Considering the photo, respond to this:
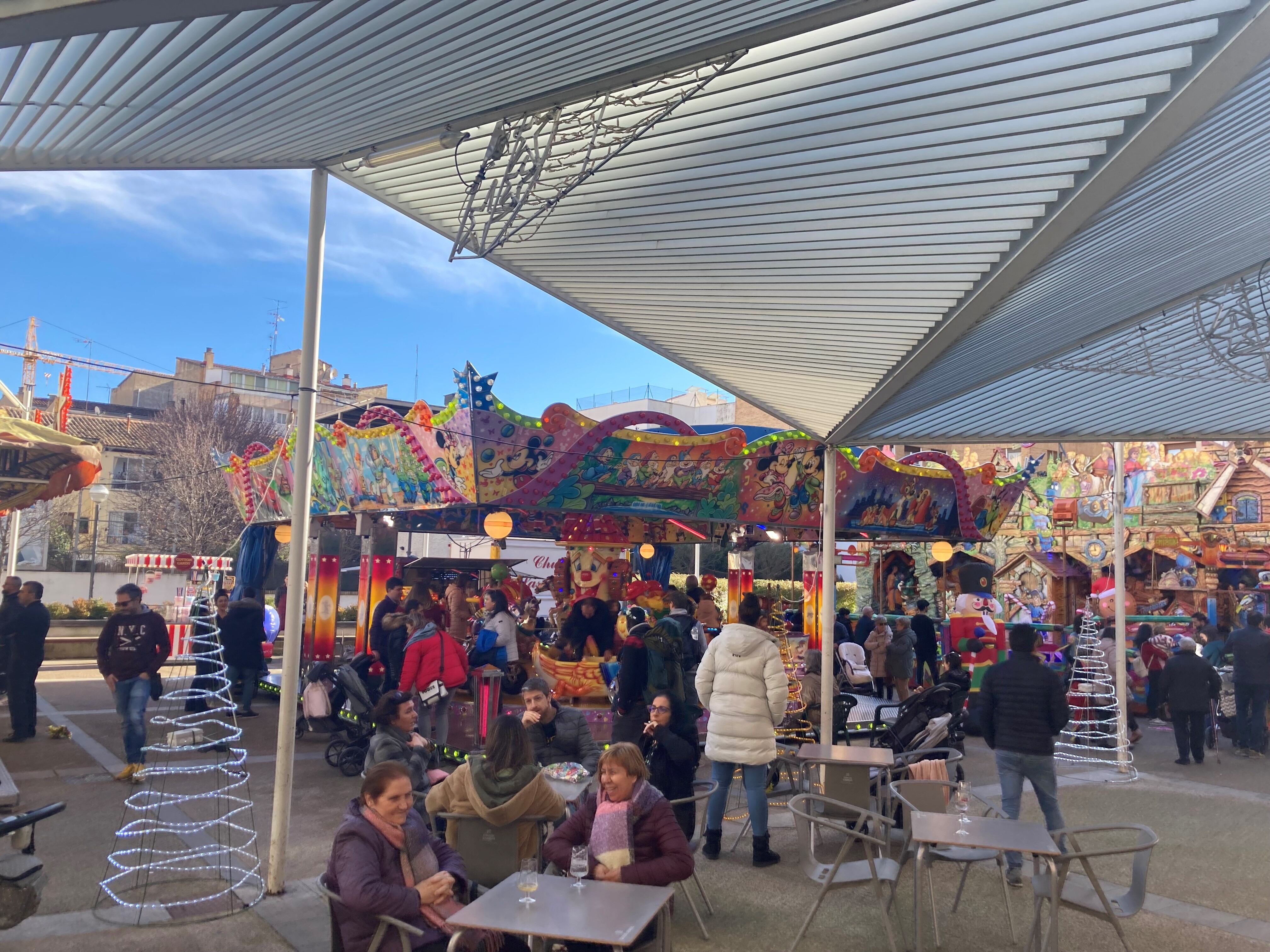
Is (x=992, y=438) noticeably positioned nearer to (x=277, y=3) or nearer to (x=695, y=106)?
(x=695, y=106)

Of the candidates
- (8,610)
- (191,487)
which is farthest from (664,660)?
(191,487)

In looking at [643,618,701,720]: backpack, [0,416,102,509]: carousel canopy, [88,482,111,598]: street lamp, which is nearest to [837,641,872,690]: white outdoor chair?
[643,618,701,720]: backpack

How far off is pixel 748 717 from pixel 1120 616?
5.51m

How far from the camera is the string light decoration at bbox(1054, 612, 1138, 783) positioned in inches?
374

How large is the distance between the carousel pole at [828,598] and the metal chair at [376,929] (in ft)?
14.6

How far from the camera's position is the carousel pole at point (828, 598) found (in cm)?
741

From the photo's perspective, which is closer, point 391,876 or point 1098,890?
point 391,876

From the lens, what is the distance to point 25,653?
8945 millimetres

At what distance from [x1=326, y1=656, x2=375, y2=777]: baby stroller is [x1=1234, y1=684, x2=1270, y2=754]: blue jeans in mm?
9888

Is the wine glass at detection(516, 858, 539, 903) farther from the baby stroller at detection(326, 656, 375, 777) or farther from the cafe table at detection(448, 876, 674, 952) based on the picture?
the baby stroller at detection(326, 656, 375, 777)

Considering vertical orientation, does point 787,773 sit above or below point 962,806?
below

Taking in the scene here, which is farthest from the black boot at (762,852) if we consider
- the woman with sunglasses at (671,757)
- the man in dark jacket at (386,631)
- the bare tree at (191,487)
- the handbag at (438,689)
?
the bare tree at (191,487)

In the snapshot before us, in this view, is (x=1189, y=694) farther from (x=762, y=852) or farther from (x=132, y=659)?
(x=132, y=659)

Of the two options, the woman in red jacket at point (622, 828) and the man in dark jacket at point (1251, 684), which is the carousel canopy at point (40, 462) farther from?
the man in dark jacket at point (1251, 684)
